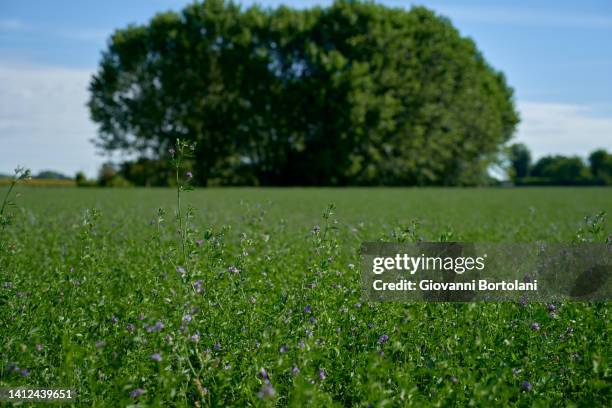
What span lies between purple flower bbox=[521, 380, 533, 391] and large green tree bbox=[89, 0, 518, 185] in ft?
146

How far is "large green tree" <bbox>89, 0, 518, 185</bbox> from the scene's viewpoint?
163 ft

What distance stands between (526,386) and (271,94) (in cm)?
4771

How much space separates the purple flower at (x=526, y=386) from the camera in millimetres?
3995

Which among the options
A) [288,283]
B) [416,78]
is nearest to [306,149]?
[416,78]

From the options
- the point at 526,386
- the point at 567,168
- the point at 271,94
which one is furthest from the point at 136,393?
the point at 567,168

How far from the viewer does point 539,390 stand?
4.09 metres

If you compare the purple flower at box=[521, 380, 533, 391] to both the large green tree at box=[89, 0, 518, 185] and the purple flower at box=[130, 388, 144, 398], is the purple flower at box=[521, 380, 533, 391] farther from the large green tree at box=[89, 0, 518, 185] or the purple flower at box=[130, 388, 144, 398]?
the large green tree at box=[89, 0, 518, 185]

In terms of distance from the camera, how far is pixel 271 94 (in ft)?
165

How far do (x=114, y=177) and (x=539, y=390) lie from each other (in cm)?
4986

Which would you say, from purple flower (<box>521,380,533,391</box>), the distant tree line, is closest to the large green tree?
purple flower (<box>521,380,533,391</box>)

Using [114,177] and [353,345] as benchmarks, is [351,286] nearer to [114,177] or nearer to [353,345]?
[353,345]

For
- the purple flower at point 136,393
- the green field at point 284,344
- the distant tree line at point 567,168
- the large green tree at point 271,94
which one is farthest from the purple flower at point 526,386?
the distant tree line at point 567,168

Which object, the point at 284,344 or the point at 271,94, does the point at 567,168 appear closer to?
the point at 271,94

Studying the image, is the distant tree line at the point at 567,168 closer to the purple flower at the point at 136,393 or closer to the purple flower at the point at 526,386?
the purple flower at the point at 526,386
